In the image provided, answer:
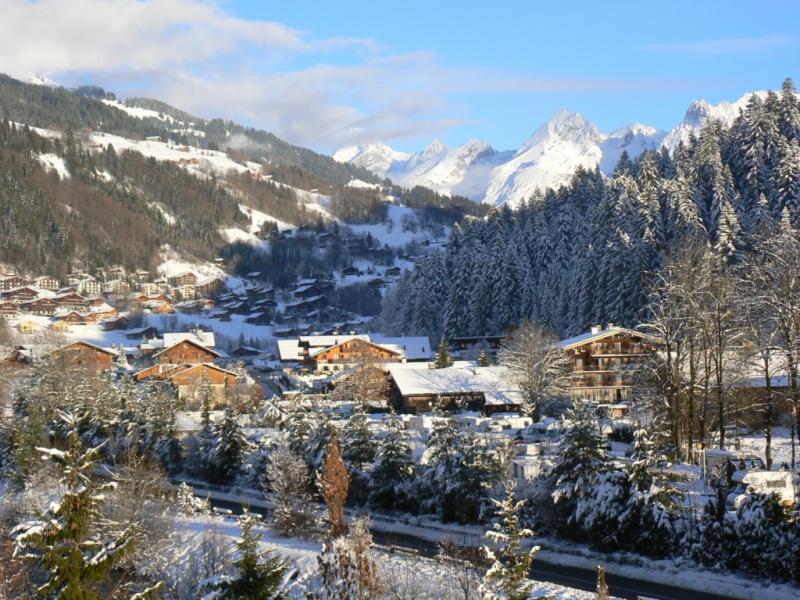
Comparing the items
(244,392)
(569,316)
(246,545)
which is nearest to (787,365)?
(246,545)

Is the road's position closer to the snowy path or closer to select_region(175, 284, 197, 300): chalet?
the snowy path

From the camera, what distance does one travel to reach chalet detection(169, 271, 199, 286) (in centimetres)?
17800

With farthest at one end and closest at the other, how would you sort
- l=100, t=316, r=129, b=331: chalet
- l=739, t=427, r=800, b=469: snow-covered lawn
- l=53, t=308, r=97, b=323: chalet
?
1. l=53, t=308, r=97, b=323: chalet
2. l=100, t=316, r=129, b=331: chalet
3. l=739, t=427, r=800, b=469: snow-covered lawn

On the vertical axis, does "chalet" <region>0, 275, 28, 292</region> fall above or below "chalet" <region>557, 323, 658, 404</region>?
above

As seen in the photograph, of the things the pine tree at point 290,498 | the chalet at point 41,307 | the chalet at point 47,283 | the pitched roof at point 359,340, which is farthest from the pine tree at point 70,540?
the chalet at point 47,283

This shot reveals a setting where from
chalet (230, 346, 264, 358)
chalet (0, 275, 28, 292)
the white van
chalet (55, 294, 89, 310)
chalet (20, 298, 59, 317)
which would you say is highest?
chalet (0, 275, 28, 292)

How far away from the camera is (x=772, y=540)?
24281mm

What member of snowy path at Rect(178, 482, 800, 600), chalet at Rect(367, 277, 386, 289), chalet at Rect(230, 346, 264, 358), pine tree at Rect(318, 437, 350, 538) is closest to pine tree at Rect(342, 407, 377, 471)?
snowy path at Rect(178, 482, 800, 600)

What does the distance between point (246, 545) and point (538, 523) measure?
18117mm

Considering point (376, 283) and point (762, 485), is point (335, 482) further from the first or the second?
point (376, 283)

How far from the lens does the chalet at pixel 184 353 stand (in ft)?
265

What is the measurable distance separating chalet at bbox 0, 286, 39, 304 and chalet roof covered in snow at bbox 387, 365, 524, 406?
102553mm

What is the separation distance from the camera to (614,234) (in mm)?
80188

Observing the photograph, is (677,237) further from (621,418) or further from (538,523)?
(538,523)
